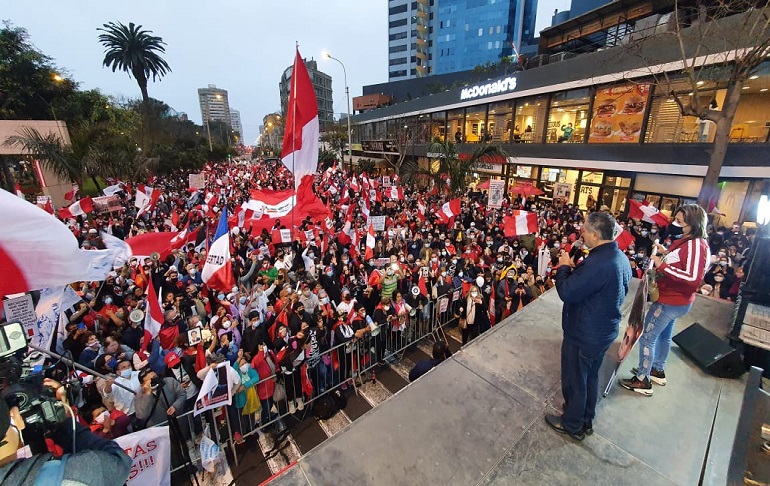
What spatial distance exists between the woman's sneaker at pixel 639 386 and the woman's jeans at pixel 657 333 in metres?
0.05

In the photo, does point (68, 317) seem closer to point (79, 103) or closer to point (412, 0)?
point (79, 103)

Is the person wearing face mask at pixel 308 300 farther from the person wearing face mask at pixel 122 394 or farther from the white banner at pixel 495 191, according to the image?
the white banner at pixel 495 191

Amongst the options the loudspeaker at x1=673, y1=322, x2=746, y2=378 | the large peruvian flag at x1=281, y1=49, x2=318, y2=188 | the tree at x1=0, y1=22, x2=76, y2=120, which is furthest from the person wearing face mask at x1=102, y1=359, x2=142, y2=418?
the tree at x1=0, y1=22, x2=76, y2=120

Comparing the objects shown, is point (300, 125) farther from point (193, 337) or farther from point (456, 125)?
point (456, 125)

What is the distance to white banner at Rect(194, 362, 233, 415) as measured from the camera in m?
4.62

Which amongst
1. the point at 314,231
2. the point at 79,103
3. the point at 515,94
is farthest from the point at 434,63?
the point at 314,231

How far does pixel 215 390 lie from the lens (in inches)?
191

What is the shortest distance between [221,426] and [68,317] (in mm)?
4563

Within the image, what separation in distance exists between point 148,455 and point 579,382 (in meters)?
4.71

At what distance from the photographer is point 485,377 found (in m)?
3.86

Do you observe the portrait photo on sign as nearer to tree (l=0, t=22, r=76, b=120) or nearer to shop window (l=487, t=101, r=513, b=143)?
shop window (l=487, t=101, r=513, b=143)

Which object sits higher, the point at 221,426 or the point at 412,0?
the point at 412,0

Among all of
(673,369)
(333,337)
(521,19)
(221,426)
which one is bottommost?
(221,426)

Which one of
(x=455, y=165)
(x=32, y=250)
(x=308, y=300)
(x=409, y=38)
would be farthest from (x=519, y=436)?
(x=409, y=38)
